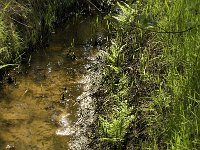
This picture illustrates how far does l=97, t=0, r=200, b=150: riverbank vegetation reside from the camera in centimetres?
310

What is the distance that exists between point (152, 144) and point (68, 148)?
1.06m

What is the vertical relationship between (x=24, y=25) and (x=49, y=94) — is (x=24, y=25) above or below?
above

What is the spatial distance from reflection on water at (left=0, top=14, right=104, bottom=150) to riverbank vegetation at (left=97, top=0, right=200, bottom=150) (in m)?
0.44

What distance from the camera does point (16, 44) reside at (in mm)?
5156

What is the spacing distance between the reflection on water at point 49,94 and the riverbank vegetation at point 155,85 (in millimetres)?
438

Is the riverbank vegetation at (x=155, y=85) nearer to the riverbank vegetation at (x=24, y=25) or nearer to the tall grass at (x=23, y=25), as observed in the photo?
the riverbank vegetation at (x=24, y=25)

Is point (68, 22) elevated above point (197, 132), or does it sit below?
above

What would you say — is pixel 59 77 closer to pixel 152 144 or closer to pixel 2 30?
pixel 2 30

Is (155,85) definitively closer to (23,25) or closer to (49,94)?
(49,94)

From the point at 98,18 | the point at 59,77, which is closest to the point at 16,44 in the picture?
the point at 59,77

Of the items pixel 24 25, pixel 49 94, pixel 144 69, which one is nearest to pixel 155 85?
pixel 144 69

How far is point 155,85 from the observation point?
3.88 m

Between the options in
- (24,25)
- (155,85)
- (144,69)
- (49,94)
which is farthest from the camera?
(24,25)

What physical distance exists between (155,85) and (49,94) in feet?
4.95
